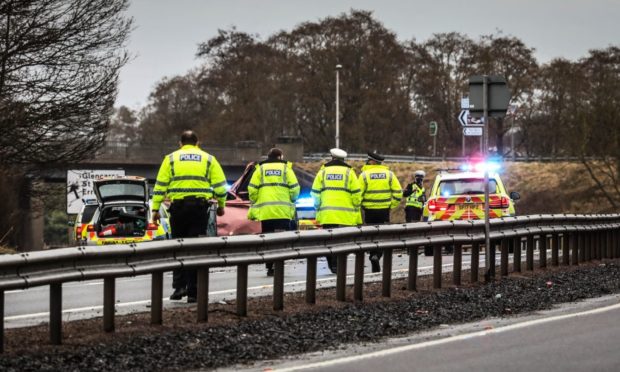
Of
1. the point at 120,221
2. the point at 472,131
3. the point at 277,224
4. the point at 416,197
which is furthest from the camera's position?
the point at 472,131

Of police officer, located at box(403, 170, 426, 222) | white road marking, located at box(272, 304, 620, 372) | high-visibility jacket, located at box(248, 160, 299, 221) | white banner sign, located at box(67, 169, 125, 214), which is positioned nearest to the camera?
white road marking, located at box(272, 304, 620, 372)

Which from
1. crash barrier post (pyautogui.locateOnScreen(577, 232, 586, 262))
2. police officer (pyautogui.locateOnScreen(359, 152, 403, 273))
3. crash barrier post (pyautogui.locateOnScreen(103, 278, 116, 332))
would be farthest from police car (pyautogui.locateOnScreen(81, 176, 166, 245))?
crash barrier post (pyautogui.locateOnScreen(103, 278, 116, 332))

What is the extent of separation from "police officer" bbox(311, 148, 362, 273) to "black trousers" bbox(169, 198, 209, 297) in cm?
451

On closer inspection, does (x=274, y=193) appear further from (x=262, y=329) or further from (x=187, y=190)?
(x=262, y=329)

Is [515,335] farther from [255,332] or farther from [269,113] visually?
[269,113]

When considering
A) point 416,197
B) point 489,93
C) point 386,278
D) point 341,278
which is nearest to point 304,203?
point 416,197

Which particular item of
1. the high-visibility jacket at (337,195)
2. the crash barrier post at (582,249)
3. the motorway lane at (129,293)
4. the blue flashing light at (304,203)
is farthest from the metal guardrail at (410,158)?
the high-visibility jacket at (337,195)

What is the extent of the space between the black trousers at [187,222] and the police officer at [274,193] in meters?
3.72

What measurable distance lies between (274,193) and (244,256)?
5151 mm

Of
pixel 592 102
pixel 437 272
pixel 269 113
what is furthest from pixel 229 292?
pixel 269 113

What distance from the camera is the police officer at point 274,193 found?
18672 mm

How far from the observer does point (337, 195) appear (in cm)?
1930

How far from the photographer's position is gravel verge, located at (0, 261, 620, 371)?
10.5m

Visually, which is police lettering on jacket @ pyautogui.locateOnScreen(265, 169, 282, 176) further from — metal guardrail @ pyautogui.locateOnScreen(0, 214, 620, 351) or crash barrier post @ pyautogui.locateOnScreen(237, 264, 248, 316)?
crash barrier post @ pyautogui.locateOnScreen(237, 264, 248, 316)
